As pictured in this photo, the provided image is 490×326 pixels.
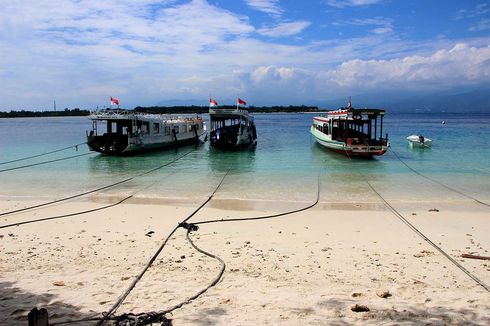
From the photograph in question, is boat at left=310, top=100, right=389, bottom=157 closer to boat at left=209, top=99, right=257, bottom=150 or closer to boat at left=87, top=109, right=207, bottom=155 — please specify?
boat at left=209, top=99, right=257, bottom=150

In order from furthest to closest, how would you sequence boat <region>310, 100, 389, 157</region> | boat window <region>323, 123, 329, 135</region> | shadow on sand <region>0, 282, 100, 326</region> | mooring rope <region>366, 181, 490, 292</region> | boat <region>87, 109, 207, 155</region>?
boat window <region>323, 123, 329, 135</region> → boat <region>87, 109, 207, 155</region> → boat <region>310, 100, 389, 157</region> → mooring rope <region>366, 181, 490, 292</region> → shadow on sand <region>0, 282, 100, 326</region>

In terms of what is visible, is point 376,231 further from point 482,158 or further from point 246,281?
point 482,158

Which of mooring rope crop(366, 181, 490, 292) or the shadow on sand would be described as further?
mooring rope crop(366, 181, 490, 292)

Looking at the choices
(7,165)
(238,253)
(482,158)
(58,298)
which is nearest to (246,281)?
(238,253)

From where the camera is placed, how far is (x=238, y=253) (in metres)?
7.82

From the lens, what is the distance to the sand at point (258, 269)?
531 centimetres

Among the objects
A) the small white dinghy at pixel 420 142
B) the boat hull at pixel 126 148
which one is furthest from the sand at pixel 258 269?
the small white dinghy at pixel 420 142

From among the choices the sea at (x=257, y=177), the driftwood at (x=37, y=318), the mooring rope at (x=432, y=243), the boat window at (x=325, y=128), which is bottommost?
the sea at (x=257, y=177)

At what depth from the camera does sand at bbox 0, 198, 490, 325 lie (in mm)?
5312

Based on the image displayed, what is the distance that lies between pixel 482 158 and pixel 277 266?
25.3m

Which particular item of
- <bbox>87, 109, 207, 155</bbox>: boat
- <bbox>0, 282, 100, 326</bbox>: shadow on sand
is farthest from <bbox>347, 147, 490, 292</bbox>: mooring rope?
<bbox>87, 109, 207, 155</bbox>: boat

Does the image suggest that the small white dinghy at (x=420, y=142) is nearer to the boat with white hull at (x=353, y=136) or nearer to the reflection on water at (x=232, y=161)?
the boat with white hull at (x=353, y=136)

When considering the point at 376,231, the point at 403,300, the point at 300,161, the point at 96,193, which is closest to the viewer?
the point at 403,300

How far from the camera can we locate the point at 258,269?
6953 mm
